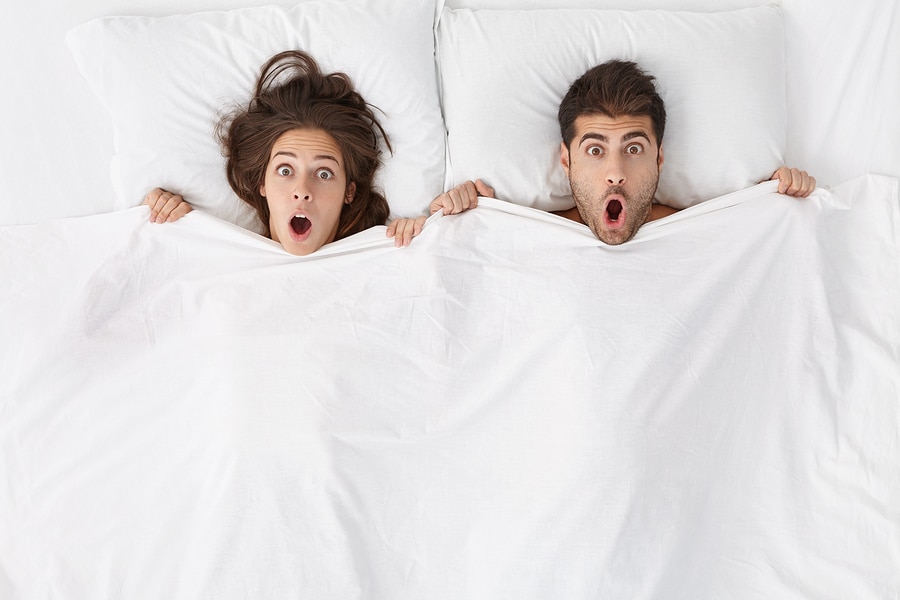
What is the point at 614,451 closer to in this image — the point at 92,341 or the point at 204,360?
the point at 204,360

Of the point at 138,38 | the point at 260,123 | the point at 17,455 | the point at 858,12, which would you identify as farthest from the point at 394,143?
the point at 858,12

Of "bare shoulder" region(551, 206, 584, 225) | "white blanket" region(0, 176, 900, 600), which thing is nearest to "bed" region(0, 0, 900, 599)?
"white blanket" region(0, 176, 900, 600)

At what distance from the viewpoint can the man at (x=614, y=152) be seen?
6.80 feet

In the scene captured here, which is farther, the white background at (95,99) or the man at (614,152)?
the white background at (95,99)

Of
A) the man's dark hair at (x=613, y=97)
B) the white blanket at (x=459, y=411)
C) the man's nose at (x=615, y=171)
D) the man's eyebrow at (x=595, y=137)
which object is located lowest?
the white blanket at (x=459, y=411)

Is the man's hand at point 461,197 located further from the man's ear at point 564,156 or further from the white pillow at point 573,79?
the man's ear at point 564,156

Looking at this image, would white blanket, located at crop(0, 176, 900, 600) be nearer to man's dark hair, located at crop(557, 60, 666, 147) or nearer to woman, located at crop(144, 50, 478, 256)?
woman, located at crop(144, 50, 478, 256)

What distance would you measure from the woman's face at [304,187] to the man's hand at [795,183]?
1.38 metres

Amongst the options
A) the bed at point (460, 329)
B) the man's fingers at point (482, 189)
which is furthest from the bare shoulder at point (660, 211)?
the man's fingers at point (482, 189)

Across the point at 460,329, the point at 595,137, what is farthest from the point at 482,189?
the point at 460,329

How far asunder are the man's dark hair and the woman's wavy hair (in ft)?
1.94

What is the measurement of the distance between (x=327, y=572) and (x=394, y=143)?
1304 millimetres

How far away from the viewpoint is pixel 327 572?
181cm

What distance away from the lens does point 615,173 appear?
2053 mm
